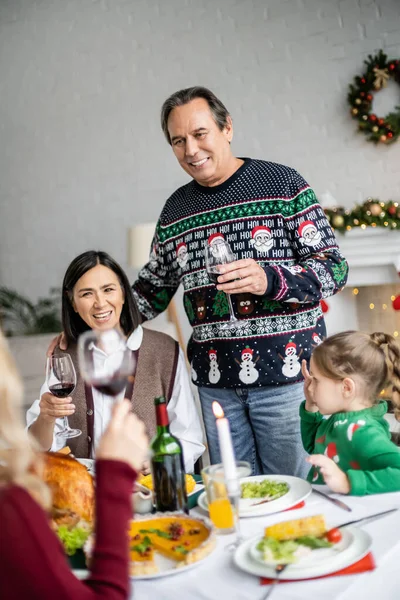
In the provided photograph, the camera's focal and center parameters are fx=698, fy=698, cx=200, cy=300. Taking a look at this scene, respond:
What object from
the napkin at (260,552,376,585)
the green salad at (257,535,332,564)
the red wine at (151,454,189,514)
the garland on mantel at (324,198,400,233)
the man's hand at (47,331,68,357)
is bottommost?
the napkin at (260,552,376,585)

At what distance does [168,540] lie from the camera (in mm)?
1312

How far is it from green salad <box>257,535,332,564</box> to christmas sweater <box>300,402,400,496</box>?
0.34 m

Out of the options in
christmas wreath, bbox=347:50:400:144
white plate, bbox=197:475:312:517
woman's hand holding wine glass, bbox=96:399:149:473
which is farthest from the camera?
christmas wreath, bbox=347:50:400:144

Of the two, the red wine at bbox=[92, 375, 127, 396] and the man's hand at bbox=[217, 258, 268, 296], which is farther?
the man's hand at bbox=[217, 258, 268, 296]

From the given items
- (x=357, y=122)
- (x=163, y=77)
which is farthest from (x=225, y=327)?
(x=163, y=77)

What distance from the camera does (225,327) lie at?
2.11 m

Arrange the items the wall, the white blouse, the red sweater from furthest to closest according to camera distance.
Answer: the wall < the white blouse < the red sweater

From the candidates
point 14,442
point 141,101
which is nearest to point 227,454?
point 14,442

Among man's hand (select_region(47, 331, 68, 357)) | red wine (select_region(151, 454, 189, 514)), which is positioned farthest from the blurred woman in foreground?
man's hand (select_region(47, 331, 68, 357))

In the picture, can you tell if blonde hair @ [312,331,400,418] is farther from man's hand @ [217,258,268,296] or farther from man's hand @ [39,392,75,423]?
man's hand @ [39,392,75,423]

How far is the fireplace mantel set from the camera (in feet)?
14.5

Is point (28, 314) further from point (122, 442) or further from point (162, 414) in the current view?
point (122, 442)

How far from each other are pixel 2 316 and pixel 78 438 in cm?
391

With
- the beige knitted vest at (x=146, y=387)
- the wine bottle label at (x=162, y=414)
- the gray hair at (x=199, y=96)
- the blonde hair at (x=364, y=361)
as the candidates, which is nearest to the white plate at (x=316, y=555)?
the wine bottle label at (x=162, y=414)
